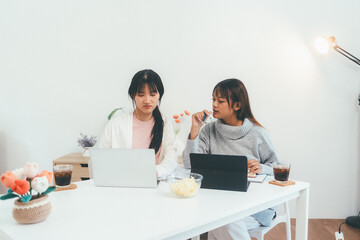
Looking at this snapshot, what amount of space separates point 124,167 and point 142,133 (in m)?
0.62

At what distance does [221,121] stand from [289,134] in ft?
3.85

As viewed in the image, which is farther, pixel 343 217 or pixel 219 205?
pixel 343 217

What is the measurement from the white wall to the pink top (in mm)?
907

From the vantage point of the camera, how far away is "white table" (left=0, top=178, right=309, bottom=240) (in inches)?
33.3

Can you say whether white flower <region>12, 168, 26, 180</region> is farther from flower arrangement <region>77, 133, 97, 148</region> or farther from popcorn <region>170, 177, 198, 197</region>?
flower arrangement <region>77, 133, 97, 148</region>

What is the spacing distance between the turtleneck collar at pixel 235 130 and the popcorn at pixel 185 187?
68 cm

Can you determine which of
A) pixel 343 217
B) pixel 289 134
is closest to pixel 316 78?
pixel 289 134

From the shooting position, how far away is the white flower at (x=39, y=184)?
35.1 inches

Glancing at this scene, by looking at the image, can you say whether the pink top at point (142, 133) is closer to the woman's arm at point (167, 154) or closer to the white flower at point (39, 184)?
the woman's arm at point (167, 154)

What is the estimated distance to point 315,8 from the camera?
269 centimetres

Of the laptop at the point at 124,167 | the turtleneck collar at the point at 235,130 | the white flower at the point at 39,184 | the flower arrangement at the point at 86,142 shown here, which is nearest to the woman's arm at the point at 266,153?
the turtleneck collar at the point at 235,130

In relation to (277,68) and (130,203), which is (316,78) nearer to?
(277,68)

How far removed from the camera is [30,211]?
87cm

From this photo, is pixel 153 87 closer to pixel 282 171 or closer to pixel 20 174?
pixel 282 171
